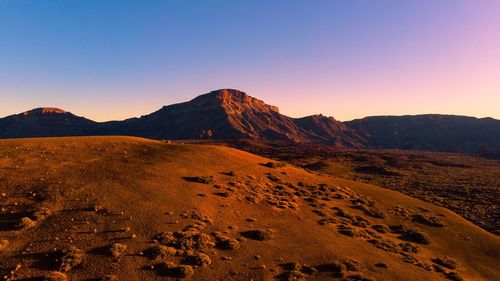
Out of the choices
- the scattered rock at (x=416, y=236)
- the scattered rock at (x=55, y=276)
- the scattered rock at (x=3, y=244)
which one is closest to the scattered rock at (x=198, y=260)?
the scattered rock at (x=55, y=276)

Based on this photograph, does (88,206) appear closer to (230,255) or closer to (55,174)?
(55,174)

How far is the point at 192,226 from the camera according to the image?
94.6 ft

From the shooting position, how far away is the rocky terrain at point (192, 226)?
22750mm

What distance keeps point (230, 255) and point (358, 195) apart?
106 feet

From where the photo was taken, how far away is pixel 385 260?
28625 mm

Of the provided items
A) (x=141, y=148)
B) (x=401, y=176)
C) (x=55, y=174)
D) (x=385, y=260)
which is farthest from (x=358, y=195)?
(x=401, y=176)

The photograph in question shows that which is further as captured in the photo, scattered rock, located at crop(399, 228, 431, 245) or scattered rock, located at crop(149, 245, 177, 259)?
scattered rock, located at crop(399, 228, 431, 245)

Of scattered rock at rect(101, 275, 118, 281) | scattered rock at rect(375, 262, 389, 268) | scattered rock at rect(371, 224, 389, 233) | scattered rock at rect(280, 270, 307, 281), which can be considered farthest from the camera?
scattered rock at rect(371, 224, 389, 233)

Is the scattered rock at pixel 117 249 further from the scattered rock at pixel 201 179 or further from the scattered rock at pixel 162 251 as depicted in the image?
the scattered rock at pixel 201 179

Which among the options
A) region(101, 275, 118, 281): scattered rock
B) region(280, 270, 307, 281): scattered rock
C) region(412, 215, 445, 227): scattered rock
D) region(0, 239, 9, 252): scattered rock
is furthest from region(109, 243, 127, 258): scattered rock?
region(412, 215, 445, 227): scattered rock

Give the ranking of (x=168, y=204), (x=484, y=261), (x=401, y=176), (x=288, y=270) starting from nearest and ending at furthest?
(x=288, y=270) → (x=168, y=204) → (x=484, y=261) → (x=401, y=176)

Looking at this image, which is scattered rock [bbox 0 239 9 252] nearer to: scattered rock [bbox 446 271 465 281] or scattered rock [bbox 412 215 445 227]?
scattered rock [bbox 446 271 465 281]

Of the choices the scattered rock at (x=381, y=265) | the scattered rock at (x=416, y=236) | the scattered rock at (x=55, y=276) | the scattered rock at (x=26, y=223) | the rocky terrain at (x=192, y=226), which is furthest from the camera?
the scattered rock at (x=416, y=236)

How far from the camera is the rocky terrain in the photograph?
896 inches
